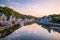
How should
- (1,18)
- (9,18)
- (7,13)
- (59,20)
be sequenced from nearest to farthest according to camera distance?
(1,18)
(9,18)
(59,20)
(7,13)

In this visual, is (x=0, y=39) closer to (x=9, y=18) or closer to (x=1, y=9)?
(x=9, y=18)

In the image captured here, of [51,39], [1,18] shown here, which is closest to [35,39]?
[51,39]

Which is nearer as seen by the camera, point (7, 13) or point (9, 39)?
point (9, 39)

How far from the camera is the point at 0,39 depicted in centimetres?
479

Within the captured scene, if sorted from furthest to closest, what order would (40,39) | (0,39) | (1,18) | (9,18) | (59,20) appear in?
(59,20), (9,18), (1,18), (40,39), (0,39)

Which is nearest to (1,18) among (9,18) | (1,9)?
(9,18)

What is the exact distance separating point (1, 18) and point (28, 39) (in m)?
6.30

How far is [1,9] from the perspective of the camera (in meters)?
14.2

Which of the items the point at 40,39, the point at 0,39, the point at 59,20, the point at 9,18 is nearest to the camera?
the point at 0,39

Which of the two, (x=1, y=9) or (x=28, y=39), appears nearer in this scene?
(x=28, y=39)

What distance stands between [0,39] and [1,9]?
9685mm

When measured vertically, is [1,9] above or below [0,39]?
above

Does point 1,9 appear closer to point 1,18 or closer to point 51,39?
point 1,18

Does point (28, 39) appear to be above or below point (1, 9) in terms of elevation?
below
